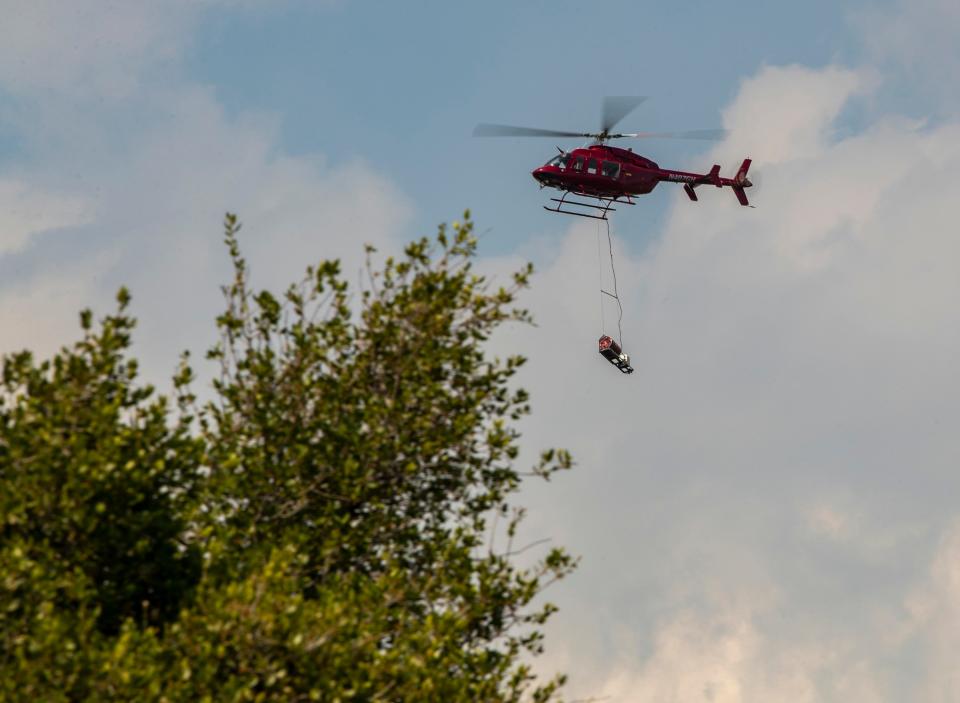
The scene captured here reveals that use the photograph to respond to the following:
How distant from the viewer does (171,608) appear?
23141mm

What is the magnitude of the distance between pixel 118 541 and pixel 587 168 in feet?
113

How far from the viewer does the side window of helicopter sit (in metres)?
54.4

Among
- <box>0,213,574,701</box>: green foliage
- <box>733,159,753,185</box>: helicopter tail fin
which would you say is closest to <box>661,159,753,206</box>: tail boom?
<box>733,159,753,185</box>: helicopter tail fin

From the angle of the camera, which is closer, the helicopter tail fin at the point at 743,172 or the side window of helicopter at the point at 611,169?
the side window of helicopter at the point at 611,169

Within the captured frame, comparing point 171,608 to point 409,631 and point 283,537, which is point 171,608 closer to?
point 283,537

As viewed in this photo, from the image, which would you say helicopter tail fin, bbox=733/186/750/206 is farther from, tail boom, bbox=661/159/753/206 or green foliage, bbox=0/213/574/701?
green foliage, bbox=0/213/574/701

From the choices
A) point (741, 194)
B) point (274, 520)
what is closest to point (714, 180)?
point (741, 194)

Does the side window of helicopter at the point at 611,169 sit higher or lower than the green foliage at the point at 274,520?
higher

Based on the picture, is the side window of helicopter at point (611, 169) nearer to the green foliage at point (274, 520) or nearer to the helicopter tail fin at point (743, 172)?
the helicopter tail fin at point (743, 172)

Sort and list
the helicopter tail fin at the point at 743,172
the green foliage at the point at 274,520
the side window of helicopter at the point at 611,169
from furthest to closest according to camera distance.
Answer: the helicopter tail fin at the point at 743,172, the side window of helicopter at the point at 611,169, the green foliage at the point at 274,520

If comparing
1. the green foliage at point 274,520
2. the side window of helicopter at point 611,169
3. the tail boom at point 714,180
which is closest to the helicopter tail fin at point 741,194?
the tail boom at point 714,180

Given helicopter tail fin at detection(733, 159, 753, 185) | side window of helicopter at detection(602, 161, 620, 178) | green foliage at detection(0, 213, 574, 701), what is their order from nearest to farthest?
1. green foliage at detection(0, 213, 574, 701)
2. side window of helicopter at detection(602, 161, 620, 178)
3. helicopter tail fin at detection(733, 159, 753, 185)

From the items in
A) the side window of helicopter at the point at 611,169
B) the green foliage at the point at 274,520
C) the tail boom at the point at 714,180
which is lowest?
the green foliage at the point at 274,520

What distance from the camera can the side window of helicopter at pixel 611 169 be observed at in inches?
2141
